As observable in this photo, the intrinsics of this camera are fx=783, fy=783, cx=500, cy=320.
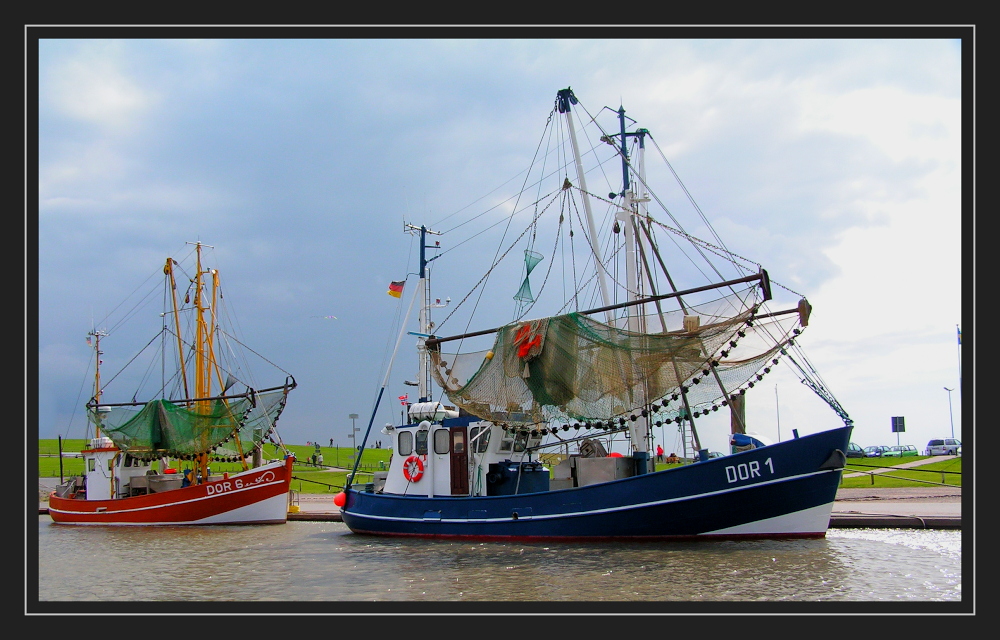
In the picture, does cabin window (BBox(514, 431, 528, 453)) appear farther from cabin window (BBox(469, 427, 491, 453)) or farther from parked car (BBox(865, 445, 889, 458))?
parked car (BBox(865, 445, 889, 458))

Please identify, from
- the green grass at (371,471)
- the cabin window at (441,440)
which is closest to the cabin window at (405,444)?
the cabin window at (441,440)

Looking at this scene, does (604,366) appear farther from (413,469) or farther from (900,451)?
(900,451)

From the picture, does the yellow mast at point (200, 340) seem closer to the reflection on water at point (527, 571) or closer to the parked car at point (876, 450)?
the reflection on water at point (527, 571)

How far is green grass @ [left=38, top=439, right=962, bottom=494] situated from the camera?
28.4m

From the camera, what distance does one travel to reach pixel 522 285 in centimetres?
2219

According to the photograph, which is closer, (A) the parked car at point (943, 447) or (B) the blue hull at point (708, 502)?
(B) the blue hull at point (708, 502)

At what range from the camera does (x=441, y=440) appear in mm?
21500

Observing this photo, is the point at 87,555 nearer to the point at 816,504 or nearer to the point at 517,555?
the point at 517,555

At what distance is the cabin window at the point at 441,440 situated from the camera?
2143 cm

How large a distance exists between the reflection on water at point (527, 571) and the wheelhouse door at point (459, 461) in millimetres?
1640

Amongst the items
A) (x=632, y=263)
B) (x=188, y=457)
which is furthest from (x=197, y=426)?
(x=632, y=263)

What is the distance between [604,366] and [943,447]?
44.0m

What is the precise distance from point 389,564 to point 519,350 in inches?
232
